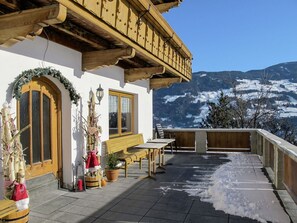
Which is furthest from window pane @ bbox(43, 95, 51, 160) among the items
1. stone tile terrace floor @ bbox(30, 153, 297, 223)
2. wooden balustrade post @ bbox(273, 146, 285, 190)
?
wooden balustrade post @ bbox(273, 146, 285, 190)

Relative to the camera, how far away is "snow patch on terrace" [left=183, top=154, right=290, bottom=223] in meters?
4.52

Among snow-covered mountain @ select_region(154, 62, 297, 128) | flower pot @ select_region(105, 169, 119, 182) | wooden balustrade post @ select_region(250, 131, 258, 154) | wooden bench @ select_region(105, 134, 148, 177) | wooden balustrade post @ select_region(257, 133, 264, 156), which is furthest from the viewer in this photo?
snow-covered mountain @ select_region(154, 62, 297, 128)

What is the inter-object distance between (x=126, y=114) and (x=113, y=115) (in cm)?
101

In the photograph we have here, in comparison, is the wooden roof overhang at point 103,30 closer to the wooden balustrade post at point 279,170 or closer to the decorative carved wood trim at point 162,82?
the decorative carved wood trim at point 162,82

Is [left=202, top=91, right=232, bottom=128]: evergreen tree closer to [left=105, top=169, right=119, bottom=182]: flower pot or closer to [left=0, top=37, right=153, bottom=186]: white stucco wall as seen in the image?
[left=0, top=37, right=153, bottom=186]: white stucco wall

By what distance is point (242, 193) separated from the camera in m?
5.57

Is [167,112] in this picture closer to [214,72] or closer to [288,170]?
[214,72]

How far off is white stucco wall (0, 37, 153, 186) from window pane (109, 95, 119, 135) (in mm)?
353

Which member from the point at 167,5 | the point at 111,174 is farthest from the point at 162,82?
the point at 111,174

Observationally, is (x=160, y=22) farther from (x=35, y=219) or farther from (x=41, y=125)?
(x=35, y=219)

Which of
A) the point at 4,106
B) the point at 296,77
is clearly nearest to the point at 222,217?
the point at 4,106

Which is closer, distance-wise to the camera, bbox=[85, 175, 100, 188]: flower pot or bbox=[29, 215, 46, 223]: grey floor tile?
bbox=[29, 215, 46, 223]: grey floor tile

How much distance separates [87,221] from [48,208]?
2.80 ft

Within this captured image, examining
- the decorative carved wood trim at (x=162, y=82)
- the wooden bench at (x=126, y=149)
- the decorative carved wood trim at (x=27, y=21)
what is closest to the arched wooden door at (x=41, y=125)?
the decorative carved wood trim at (x=27, y=21)
